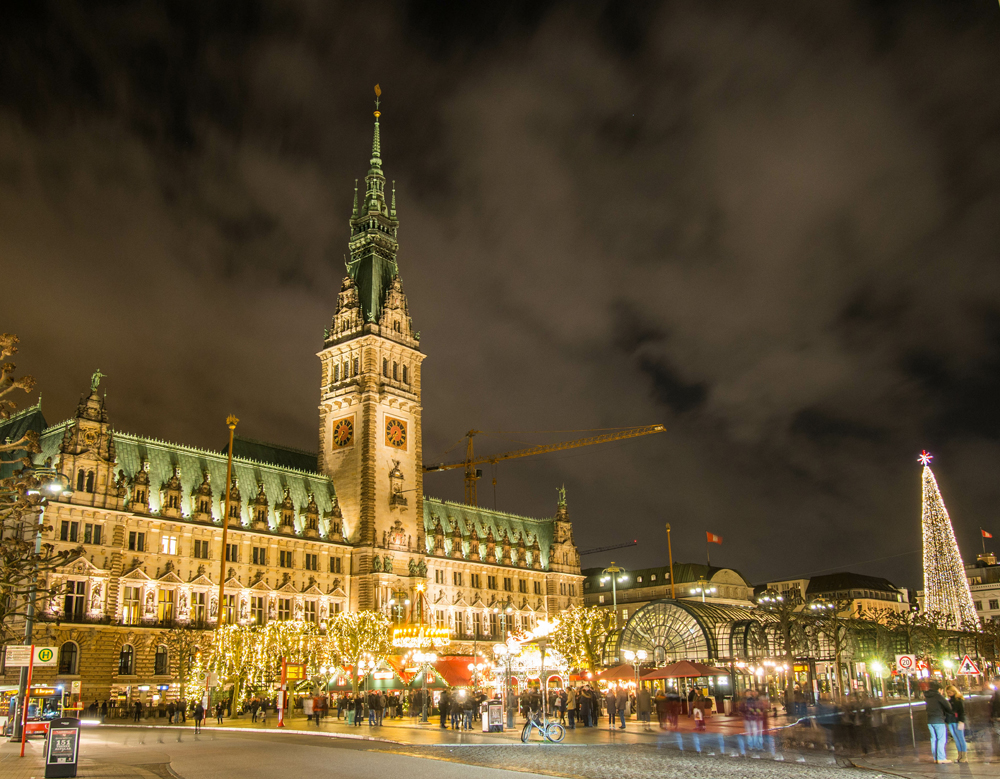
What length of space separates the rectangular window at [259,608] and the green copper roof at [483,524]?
27.3 metres

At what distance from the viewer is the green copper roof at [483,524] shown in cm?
11794

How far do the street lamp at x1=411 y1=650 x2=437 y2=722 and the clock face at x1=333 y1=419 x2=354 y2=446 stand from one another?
39.6 metres

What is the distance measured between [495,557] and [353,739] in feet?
268

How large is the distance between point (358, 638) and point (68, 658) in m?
23.8

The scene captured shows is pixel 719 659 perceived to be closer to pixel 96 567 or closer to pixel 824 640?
pixel 824 640

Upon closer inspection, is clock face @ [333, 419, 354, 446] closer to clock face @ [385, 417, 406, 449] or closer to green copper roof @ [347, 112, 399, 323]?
clock face @ [385, 417, 406, 449]

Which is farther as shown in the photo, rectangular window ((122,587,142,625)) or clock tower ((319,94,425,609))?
clock tower ((319,94,425,609))

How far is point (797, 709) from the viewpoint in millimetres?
51531

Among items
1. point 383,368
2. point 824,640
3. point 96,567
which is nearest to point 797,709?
point 824,640

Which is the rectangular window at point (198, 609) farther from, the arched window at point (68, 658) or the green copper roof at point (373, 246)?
the green copper roof at point (373, 246)

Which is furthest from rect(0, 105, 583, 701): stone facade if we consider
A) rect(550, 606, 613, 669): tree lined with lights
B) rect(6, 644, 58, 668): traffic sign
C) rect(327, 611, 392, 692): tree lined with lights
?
rect(6, 644, 58, 668): traffic sign

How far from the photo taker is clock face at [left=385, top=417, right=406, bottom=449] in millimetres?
105500

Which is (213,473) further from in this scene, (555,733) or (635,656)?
(555,733)

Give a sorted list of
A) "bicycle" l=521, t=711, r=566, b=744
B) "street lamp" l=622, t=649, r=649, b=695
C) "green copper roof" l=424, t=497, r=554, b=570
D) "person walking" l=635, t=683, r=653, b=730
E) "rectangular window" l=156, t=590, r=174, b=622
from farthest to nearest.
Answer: "green copper roof" l=424, t=497, r=554, b=570 → "rectangular window" l=156, t=590, r=174, b=622 → "street lamp" l=622, t=649, r=649, b=695 → "person walking" l=635, t=683, r=653, b=730 → "bicycle" l=521, t=711, r=566, b=744
